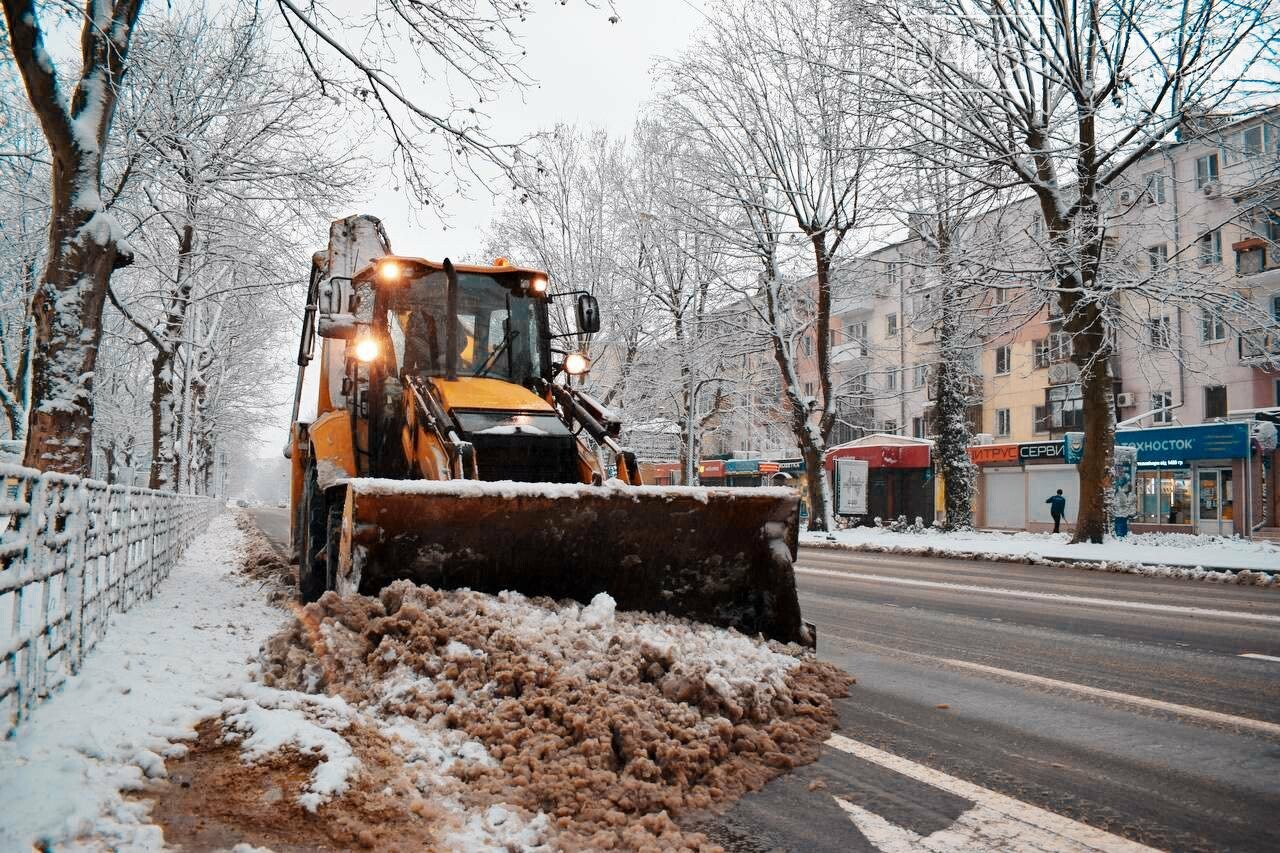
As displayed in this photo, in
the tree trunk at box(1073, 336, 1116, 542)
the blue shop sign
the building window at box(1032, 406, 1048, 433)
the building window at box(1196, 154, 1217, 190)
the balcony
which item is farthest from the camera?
the building window at box(1032, 406, 1048, 433)

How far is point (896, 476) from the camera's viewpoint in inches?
1363

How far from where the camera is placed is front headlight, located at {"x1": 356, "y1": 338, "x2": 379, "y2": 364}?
7.21m

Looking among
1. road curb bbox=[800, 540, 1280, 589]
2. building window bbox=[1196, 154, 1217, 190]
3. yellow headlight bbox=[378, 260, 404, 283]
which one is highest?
building window bbox=[1196, 154, 1217, 190]

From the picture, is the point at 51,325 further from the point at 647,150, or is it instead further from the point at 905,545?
the point at 647,150

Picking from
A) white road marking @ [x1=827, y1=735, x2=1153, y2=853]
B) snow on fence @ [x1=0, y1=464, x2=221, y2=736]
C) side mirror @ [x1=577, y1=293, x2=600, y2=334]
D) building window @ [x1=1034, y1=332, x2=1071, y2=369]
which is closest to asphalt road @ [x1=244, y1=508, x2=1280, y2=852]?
white road marking @ [x1=827, y1=735, x2=1153, y2=853]

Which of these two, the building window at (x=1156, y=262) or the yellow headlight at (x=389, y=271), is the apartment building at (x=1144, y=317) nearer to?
the building window at (x=1156, y=262)

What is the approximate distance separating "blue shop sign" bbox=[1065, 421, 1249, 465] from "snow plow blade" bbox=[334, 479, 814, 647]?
22863 millimetres

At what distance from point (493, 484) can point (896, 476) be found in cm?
3152

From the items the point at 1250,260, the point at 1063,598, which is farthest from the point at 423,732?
the point at 1250,260

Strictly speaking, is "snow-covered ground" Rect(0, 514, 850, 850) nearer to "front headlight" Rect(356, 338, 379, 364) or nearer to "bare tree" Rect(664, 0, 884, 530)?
"front headlight" Rect(356, 338, 379, 364)

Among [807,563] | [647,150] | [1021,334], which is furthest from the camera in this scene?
[1021,334]

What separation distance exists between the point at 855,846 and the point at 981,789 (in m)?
0.77

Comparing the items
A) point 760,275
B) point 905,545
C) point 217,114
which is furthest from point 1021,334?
point 217,114

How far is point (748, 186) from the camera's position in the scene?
2416 centimetres
